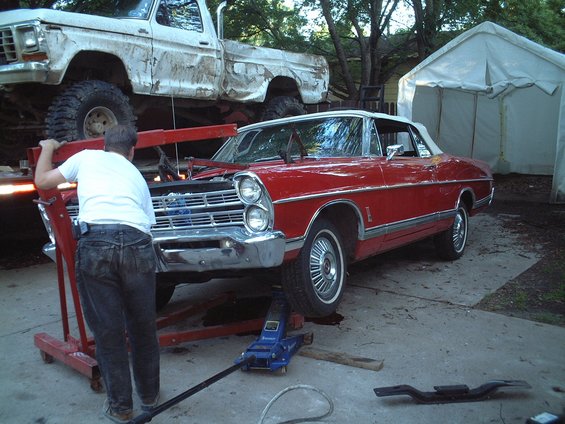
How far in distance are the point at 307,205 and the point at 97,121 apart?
3.35 metres

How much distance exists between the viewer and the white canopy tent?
942cm

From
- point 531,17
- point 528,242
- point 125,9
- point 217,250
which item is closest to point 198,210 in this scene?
point 217,250

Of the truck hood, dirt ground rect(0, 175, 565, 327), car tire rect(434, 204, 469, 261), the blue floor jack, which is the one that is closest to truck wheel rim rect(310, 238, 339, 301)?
the blue floor jack

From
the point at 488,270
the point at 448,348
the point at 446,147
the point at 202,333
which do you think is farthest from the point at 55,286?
the point at 446,147

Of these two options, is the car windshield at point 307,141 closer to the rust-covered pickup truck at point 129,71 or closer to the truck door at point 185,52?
the rust-covered pickup truck at point 129,71

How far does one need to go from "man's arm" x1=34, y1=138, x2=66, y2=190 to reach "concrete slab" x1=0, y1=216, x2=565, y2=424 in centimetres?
130

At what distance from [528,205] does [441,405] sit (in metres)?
8.23

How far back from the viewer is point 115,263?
2840 millimetres

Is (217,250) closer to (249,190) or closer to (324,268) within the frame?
(249,190)

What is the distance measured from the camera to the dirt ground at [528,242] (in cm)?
493

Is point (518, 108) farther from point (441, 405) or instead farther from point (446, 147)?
point (441, 405)

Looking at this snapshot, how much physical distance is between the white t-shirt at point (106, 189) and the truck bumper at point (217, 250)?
0.62 metres

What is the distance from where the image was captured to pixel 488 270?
614cm

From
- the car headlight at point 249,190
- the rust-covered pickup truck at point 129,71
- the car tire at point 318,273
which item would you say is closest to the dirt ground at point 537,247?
the car tire at point 318,273
